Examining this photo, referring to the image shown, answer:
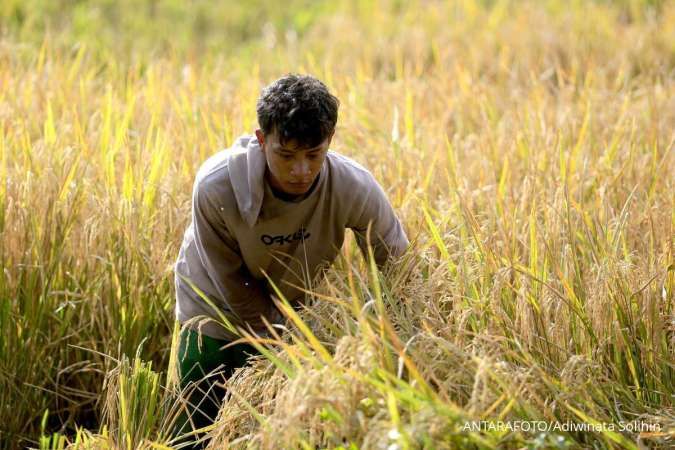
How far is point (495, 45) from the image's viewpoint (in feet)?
17.0

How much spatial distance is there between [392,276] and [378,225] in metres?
0.12

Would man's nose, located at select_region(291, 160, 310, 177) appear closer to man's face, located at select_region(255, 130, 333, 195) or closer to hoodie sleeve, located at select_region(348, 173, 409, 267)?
man's face, located at select_region(255, 130, 333, 195)

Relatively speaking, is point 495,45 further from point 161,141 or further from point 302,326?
point 302,326

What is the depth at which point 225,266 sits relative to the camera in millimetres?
2316

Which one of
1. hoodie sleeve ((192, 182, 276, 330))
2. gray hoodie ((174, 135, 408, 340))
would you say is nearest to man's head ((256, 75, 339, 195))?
gray hoodie ((174, 135, 408, 340))

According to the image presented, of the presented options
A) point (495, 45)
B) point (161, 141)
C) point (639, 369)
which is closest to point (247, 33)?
point (495, 45)

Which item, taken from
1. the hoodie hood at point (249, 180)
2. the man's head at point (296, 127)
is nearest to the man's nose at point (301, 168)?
the man's head at point (296, 127)

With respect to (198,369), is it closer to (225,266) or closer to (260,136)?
(225,266)

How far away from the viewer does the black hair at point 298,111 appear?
6.55ft

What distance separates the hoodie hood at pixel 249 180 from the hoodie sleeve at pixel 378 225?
9.2 inches

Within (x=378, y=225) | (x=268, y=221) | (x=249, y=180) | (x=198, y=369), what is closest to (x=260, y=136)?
(x=249, y=180)

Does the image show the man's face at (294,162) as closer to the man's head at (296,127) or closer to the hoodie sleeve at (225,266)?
the man's head at (296,127)

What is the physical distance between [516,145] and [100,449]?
1721 mm

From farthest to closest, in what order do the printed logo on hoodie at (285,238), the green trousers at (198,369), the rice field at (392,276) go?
the green trousers at (198,369) → the printed logo on hoodie at (285,238) → the rice field at (392,276)
